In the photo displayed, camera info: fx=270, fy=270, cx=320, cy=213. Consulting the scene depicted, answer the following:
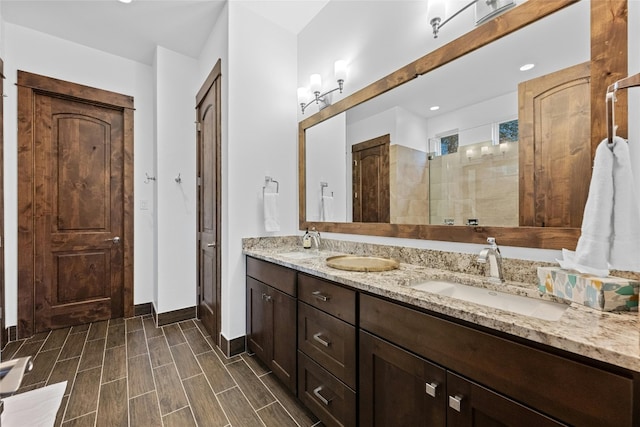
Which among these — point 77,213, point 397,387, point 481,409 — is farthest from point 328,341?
point 77,213

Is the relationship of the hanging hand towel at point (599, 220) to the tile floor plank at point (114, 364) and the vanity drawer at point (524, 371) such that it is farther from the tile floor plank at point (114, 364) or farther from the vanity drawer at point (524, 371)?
the tile floor plank at point (114, 364)

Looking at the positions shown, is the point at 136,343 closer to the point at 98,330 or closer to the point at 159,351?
the point at 159,351

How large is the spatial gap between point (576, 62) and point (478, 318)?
1.08m

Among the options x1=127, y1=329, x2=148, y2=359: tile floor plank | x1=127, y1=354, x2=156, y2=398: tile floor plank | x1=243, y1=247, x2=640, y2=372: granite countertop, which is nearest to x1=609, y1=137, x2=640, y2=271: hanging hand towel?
x1=243, y1=247, x2=640, y2=372: granite countertop

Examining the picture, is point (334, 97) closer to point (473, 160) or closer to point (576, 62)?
point (473, 160)

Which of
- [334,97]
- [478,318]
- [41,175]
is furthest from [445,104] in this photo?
[41,175]

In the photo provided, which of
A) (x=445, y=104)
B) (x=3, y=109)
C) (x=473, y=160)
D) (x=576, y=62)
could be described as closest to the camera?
(x=576, y=62)

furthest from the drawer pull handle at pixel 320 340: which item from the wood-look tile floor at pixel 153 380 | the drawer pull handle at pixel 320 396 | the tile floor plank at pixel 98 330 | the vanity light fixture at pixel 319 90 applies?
the tile floor plank at pixel 98 330

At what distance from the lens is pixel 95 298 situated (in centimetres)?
288

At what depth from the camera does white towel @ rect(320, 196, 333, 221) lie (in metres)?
2.31

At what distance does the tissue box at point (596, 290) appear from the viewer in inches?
32.2

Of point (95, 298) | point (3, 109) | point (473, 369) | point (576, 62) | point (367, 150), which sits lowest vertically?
point (95, 298)

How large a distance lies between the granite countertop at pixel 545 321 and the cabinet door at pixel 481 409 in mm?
198

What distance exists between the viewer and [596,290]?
847mm
